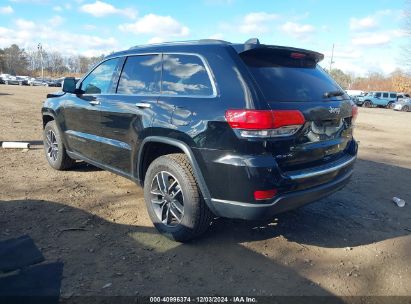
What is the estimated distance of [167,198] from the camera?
375 cm

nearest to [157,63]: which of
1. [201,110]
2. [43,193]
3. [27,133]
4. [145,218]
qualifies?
[201,110]

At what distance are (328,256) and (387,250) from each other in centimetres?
66

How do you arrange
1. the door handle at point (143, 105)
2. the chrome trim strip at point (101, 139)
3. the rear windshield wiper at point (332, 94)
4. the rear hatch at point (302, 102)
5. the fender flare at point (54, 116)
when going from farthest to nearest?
1. the fender flare at point (54, 116)
2. the chrome trim strip at point (101, 139)
3. the door handle at point (143, 105)
4. the rear windshield wiper at point (332, 94)
5. the rear hatch at point (302, 102)

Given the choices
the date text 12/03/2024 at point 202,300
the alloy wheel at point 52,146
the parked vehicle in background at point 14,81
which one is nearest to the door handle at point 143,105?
the date text 12/03/2024 at point 202,300

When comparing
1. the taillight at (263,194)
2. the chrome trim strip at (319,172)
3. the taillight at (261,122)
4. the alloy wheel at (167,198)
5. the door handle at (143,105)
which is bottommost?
the alloy wheel at (167,198)

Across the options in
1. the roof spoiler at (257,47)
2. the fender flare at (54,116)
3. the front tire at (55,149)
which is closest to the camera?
the roof spoiler at (257,47)

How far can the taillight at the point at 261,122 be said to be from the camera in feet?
9.74

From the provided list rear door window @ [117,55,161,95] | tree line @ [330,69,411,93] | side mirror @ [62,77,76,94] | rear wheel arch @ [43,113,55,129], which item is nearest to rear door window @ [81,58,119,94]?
side mirror @ [62,77,76,94]

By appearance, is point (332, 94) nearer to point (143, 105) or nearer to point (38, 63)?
point (143, 105)

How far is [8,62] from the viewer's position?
95.8 meters

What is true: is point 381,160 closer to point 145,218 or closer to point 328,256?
point 328,256

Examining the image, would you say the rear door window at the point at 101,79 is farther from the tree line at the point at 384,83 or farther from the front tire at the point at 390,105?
the front tire at the point at 390,105

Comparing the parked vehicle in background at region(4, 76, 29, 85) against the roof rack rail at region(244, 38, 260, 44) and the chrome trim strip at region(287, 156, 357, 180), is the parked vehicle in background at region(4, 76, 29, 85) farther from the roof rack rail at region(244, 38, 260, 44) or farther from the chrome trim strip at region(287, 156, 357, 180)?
the chrome trim strip at region(287, 156, 357, 180)

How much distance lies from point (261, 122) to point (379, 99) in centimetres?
3825
